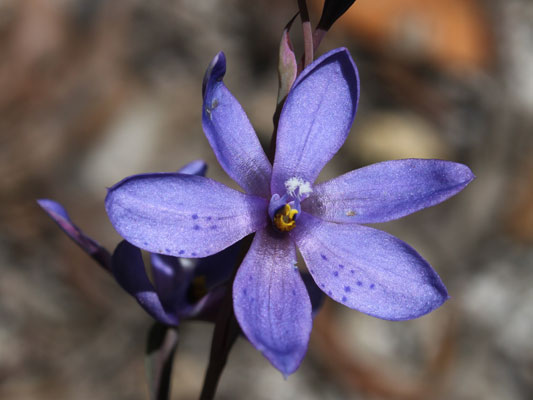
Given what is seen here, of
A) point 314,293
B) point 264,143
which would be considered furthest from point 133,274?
point 264,143

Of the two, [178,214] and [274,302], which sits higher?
[178,214]

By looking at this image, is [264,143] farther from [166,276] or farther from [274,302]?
[274,302]

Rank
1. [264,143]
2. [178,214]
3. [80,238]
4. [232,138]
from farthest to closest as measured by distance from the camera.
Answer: [264,143] < [80,238] < [232,138] < [178,214]

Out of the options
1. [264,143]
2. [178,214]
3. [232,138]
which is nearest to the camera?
[178,214]

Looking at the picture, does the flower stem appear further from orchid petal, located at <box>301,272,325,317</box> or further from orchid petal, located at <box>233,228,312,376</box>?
orchid petal, located at <box>301,272,325,317</box>

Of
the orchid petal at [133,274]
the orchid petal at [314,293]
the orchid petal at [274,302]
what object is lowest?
the orchid petal at [314,293]

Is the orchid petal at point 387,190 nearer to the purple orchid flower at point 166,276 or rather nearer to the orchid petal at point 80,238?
the purple orchid flower at point 166,276

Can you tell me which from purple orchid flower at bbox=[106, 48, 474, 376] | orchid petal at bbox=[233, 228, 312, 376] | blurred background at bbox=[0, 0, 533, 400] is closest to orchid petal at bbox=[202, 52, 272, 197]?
purple orchid flower at bbox=[106, 48, 474, 376]

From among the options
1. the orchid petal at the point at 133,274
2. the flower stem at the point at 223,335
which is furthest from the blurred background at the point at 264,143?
the orchid petal at the point at 133,274
